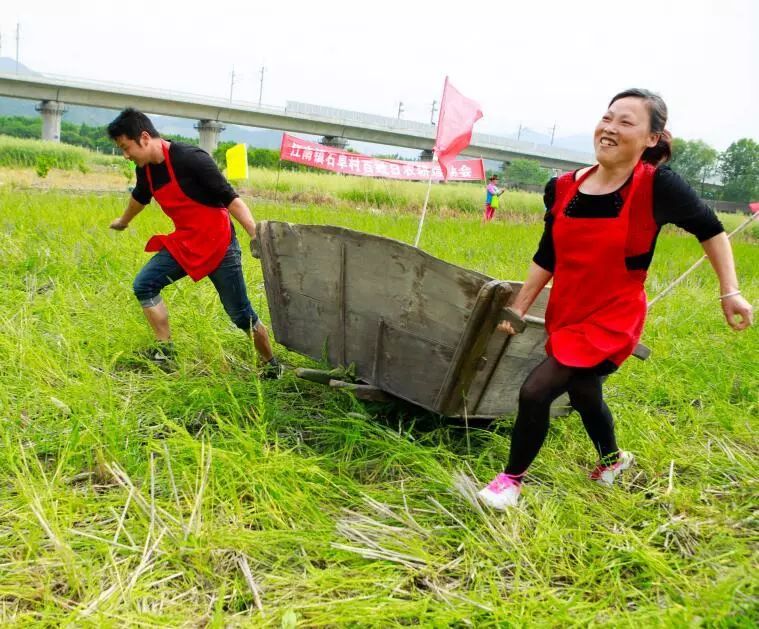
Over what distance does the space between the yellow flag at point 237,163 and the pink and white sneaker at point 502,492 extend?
462 centimetres

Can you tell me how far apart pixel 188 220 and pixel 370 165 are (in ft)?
48.2

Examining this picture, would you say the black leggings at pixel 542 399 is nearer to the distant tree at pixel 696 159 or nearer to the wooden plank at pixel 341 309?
the wooden plank at pixel 341 309

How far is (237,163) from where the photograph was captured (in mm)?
6203

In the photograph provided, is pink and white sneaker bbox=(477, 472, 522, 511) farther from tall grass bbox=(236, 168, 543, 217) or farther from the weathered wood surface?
tall grass bbox=(236, 168, 543, 217)

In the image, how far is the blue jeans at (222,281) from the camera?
3223mm

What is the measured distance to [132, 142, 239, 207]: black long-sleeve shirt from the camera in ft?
10.1

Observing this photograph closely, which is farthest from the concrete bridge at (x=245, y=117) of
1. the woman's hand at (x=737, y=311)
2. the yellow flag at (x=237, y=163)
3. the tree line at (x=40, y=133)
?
the woman's hand at (x=737, y=311)

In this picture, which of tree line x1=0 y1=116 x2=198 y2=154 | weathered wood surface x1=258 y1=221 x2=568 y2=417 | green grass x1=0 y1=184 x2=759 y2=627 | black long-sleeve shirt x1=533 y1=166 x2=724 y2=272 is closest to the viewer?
green grass x1=0 y1=184 x2=759 y2=627

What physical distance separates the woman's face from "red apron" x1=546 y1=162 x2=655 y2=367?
0.21ft

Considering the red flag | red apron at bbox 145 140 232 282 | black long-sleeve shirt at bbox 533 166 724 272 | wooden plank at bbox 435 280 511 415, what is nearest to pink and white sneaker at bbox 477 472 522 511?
wooden plank at bbox 435 280 511 415

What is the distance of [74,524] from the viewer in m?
1.94

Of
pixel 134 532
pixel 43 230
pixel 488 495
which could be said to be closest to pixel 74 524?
pixel 134 532

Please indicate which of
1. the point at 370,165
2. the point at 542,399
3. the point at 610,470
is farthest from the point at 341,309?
the point at 370,165

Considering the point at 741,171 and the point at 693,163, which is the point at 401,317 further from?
the point at 693,163
